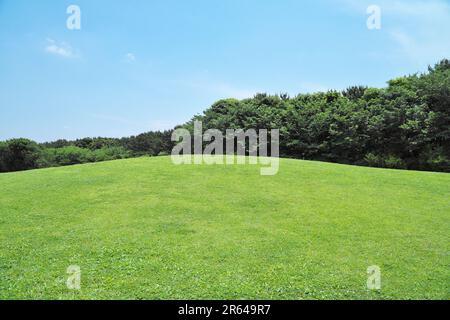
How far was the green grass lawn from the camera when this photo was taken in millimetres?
6633

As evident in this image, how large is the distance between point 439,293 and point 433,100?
90.7 ft

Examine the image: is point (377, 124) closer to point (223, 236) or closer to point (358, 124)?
point (358, 124)

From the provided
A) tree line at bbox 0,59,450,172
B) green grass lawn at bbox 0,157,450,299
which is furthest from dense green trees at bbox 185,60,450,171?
green grass lawn at bbox 0,157,450,299

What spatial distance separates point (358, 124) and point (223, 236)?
25.3 metres

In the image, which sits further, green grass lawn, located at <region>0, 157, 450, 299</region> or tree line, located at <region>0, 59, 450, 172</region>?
tree line, located at <region>0, 59, 450, 172</region>

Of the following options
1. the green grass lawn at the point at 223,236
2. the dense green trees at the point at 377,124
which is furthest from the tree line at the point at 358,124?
the green grass lawn at the point at 223,236

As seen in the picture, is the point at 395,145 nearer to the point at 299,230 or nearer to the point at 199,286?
the point at 299,230

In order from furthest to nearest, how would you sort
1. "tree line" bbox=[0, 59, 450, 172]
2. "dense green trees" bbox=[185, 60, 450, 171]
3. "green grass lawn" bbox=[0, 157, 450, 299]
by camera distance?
"tree line" bbox=[0, 59, 450, 172] → "dense green trees" bbox=[185, 60, 450, 171] → "green grass lawn" bbox=[0, 157, 450, 299]

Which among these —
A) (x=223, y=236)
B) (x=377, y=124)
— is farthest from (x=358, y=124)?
(x=223, y=236)

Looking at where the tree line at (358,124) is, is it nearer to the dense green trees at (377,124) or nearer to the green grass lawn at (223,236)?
the dense green trees at (377,124)

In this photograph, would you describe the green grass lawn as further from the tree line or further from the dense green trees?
the tree line

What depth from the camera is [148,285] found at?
6535 millimetres

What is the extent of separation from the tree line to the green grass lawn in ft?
42.8
